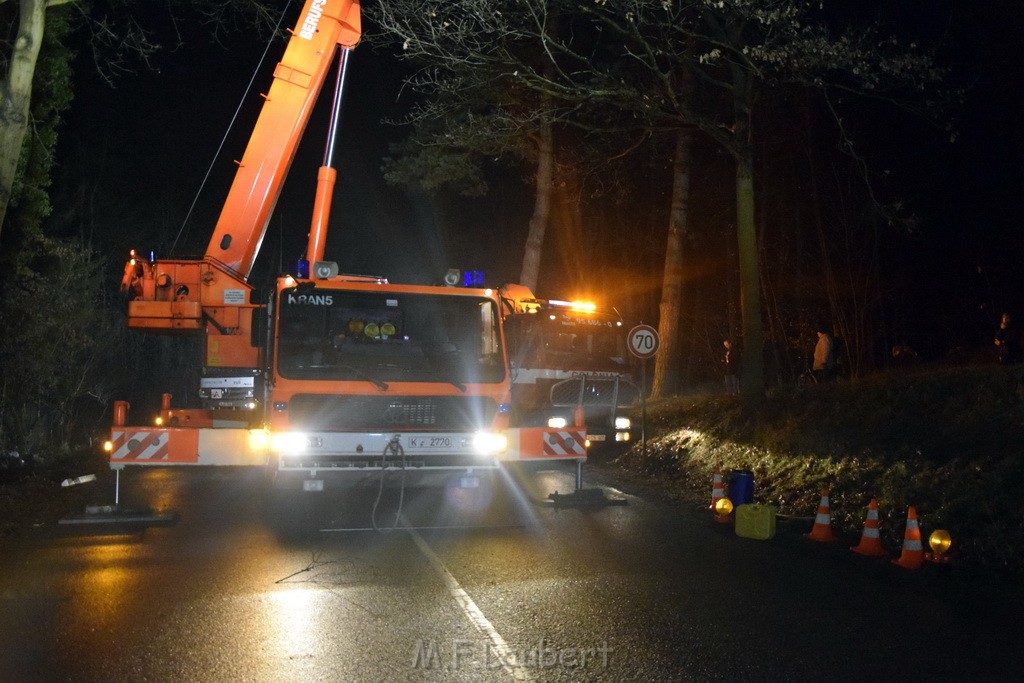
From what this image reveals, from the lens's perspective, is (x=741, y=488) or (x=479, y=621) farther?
(x=741, y=488)

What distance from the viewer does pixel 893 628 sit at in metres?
6.95

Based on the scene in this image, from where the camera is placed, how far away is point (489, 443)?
36.0 ft

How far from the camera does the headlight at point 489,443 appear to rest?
35.8 feet

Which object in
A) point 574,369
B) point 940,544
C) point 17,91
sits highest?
point 17,91

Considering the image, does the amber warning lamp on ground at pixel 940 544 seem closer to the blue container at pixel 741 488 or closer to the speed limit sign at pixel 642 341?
the blue container at pixel 741 488

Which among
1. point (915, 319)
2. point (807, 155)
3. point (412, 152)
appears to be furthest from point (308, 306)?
point (915, 319)

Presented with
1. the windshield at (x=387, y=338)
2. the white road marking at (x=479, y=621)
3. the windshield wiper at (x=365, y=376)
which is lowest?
the white road marking at (x=479, y=621)

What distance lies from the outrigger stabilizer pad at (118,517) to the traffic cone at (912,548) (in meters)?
7.70

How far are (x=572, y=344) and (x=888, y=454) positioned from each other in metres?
6.99

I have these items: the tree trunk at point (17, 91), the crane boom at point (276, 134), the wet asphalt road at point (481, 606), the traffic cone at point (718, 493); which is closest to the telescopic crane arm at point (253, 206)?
the crane boom at point (276, 134)

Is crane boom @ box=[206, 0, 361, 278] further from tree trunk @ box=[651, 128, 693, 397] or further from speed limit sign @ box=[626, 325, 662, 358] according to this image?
tree trunk @ box=[651, 128, 693, 397]

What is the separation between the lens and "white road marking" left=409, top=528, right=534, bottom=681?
5.98 metres

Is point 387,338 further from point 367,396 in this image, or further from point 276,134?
point 276,134

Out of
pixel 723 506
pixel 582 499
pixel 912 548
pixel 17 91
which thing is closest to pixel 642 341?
pixel 582 499
